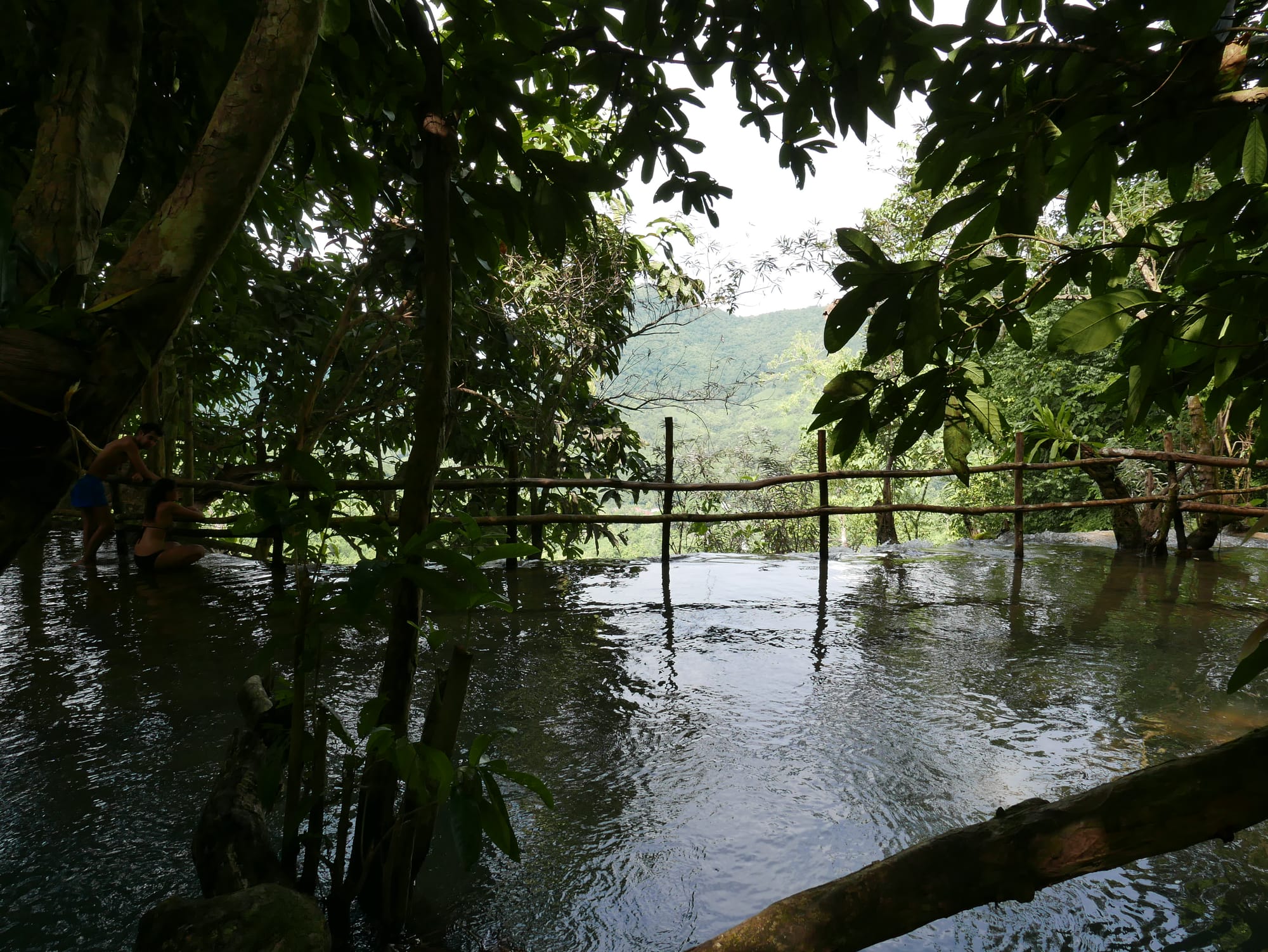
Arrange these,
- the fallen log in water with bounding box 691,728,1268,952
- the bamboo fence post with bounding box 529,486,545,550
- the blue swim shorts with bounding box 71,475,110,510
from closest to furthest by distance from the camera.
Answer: the fallen log in water with bounding box 691,728,1268,952, the blue swim shorts with bounding box 71,475,110,510, the bamboo fence post with bounding box 529,486,545,550

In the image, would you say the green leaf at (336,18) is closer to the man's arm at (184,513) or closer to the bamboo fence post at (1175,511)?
the man's arm at (184,513)

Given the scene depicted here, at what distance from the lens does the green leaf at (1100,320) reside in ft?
3.57

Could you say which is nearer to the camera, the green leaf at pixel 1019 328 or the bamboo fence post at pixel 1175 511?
the green leaf at pixel 1019 328

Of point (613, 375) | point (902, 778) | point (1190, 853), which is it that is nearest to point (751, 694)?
point (902, 778)

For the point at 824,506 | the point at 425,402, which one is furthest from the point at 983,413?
the point at 824,506

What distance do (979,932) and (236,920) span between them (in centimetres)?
161

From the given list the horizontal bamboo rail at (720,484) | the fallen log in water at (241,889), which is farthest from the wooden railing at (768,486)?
the fallen log in water at (241,889)

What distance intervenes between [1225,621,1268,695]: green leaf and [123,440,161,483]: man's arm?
20.0 ft

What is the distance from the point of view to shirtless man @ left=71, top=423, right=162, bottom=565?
566cm

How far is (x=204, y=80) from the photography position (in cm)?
219

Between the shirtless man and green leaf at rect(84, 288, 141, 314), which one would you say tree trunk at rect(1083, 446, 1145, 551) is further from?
green leaf at rect(84, 288, 141, 314)

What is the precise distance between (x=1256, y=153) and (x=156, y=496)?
649cm

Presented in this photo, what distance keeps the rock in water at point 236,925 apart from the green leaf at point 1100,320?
147cm

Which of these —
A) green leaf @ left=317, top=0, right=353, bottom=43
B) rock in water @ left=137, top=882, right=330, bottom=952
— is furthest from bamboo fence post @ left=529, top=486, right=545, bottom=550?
rock in water @ left=137, top=882, right=330, bottom=952
